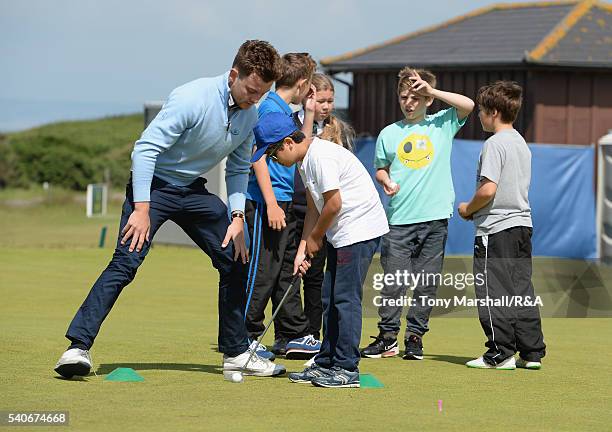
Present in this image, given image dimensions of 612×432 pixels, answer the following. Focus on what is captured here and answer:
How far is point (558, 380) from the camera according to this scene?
734cm

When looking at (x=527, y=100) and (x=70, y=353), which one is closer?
(x=70, y=353)

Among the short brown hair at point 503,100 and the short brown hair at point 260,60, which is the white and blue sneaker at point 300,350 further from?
the short brown hair at point 260,60

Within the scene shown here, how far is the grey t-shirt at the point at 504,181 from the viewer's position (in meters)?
7.77

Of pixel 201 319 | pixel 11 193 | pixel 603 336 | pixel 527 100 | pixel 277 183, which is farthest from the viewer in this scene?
pixel 11 193

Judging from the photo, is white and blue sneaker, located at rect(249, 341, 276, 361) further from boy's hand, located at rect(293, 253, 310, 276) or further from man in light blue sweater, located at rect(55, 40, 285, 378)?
boy's hand, located at rect(293, 253, 310, 276)

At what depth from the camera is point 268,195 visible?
306 inches

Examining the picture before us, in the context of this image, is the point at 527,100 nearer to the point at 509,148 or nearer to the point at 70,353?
the point at 509,148

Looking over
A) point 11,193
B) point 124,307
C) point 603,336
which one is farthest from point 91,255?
point 11,193

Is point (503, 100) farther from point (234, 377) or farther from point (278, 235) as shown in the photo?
point (234, 377)

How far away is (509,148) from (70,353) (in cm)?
294

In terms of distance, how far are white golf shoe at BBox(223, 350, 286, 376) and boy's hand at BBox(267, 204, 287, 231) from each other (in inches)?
37.1

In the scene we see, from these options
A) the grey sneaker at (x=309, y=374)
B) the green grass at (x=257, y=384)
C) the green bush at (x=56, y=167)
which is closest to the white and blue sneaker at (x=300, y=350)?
the green grass at (x=257, y=384)

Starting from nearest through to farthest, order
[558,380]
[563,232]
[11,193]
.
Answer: [558,380]
[563,232]
[11,193]

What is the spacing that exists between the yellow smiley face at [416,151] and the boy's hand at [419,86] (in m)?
0.33
